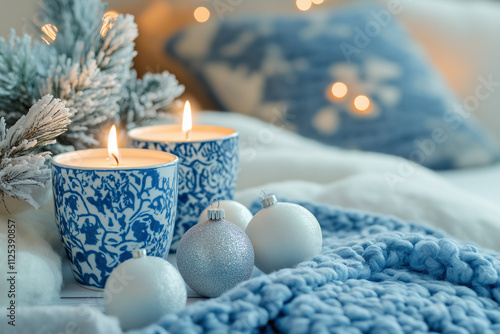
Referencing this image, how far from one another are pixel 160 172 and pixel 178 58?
1134 mm

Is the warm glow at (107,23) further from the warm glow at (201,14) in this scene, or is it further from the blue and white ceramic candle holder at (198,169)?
the warm glow at (201,14)

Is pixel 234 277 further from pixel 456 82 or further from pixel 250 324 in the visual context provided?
pixel 456 82

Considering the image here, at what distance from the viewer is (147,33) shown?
163cm

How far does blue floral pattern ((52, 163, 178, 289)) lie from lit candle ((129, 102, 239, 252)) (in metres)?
0.08

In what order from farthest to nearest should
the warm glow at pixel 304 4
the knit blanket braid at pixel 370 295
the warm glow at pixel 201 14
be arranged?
the warm glow at pixel 304 4 → the warm glow at pixel 201 14 → the knit blanket braid at pixel 370 295

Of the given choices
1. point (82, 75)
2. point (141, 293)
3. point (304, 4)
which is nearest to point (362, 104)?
point (304, 4)

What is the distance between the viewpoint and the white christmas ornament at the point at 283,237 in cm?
49

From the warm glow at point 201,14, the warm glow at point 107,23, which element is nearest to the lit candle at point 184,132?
the warm glow at point 107,23

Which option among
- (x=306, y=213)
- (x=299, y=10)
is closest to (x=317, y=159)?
(x=306, y=213)

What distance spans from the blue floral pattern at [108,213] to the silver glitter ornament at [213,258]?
39mm

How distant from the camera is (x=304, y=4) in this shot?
71.1 inches

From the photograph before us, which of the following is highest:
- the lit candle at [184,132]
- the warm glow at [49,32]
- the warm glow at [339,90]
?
the warm glow at [49,32]

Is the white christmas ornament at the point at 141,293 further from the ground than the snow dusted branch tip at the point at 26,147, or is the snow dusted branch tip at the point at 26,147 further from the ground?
the snow dusted branch tip at the point at 26,147

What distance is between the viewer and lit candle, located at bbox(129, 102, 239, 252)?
1.89 feet
